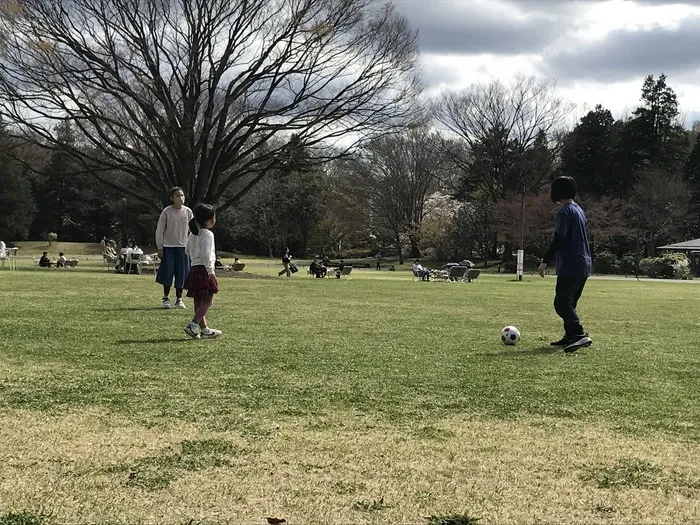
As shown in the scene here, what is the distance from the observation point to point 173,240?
30.0ft

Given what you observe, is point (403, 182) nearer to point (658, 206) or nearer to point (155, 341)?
point (658, 206)

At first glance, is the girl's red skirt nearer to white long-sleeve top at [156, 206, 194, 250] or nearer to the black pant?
white long-sleeve top at [156, 206, 194, 250]

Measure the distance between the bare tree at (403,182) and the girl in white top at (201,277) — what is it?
52252 mm

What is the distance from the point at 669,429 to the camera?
3531mm

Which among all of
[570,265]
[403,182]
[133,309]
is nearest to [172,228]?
[133,309]

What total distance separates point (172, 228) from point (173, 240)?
0.56 ft

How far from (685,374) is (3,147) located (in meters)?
24.6

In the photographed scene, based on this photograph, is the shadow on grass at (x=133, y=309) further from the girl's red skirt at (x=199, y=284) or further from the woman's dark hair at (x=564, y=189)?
the woman's dark hair at (x=564, y=189)

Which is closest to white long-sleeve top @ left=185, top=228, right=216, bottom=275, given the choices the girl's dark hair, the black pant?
the girl's dark hair

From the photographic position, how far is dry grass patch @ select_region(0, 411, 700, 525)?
7.60 ft

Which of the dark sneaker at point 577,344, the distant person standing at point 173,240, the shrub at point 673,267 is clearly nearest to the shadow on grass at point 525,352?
the dark sneaker at point 577,344

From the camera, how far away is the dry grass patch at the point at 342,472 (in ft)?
7.60

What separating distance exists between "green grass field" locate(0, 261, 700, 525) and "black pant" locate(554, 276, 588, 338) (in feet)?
1.15

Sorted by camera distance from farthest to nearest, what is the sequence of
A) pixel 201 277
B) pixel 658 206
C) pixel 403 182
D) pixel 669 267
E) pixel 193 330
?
1. pixel 403 182
2. pixel 658 206
3. pixel 669 267
4. pixel 201 277
5. pixel 193 330
